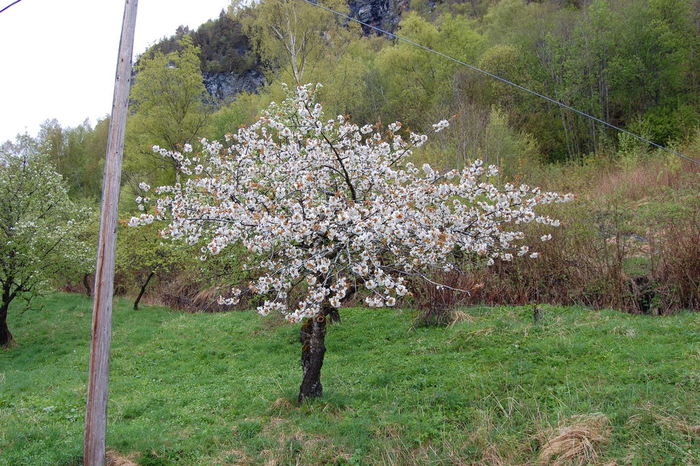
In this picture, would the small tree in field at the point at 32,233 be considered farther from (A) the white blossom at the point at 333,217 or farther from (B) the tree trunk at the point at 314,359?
(B) the tree trunk at the point at 314,359

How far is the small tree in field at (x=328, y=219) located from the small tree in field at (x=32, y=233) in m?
8.42

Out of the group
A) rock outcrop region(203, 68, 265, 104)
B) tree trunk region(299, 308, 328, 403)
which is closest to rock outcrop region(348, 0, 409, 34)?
rock outcrop region(203, 68, 265, 104)

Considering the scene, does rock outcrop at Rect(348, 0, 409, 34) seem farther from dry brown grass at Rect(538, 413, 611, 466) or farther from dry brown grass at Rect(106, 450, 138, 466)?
dry brown grass at Rect(106, 450, 138, 466)

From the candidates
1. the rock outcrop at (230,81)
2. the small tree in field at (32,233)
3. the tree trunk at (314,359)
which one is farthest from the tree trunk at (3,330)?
the rock outcrop at (230,81)

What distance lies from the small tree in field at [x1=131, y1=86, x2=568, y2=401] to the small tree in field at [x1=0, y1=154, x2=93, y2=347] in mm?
8424

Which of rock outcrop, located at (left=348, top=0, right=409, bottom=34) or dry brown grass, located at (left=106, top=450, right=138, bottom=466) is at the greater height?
rock outcrop, located at (left=348, top=0, right=409, bottom=34)

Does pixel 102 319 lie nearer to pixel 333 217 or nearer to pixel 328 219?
pixel 328 219

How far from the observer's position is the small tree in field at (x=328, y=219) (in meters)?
5.79

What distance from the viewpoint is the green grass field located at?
5223mm

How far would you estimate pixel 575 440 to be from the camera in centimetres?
489

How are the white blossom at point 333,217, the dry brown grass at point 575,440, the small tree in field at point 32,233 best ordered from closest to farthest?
the dry brown grass at point 575,440
the white blossom at point 333,217
the small tree in field at point 32,233

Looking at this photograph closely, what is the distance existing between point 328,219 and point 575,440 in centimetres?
337

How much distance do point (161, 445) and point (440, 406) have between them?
3.37m

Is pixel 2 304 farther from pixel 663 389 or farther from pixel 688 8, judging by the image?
pixel 688 8
